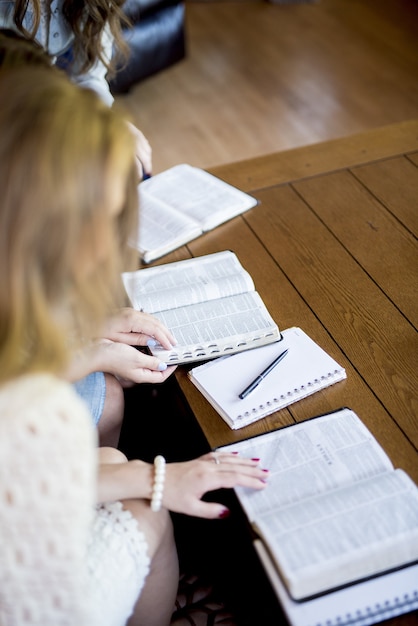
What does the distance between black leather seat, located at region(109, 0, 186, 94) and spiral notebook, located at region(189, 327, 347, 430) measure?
183 centimetres

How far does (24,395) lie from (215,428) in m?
0.35

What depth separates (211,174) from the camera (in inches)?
61.2

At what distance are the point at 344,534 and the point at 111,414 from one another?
1.65 feet

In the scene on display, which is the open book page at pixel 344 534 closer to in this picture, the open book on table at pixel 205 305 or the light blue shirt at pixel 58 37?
the open book on table at pixel 205 305

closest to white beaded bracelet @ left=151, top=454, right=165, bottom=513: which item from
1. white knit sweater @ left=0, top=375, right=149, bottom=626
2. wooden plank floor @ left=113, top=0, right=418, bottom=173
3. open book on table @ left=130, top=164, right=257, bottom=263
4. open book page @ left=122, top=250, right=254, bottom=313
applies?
white knit sweater @ left=0, top=375, right=149, bottom=626

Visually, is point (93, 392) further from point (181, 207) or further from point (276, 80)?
point (276, 80)

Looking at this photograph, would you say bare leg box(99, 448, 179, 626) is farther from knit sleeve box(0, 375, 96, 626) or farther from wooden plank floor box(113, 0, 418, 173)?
wooden plank floor box(113, 0, 418, 173)

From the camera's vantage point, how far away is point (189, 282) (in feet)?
4.09

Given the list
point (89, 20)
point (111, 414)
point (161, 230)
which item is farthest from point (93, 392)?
point (89, 20)

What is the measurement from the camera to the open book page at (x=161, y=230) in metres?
1.34

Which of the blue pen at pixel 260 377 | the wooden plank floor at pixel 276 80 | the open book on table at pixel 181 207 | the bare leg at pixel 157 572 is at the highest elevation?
the open book on table at pixel 181 207

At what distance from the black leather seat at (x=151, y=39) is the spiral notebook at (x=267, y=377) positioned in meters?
1.83

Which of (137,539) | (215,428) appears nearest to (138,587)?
(137,539)

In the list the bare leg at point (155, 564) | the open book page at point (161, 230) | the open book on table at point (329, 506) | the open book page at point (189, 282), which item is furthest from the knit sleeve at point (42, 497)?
the open book page at point (161, 230)
